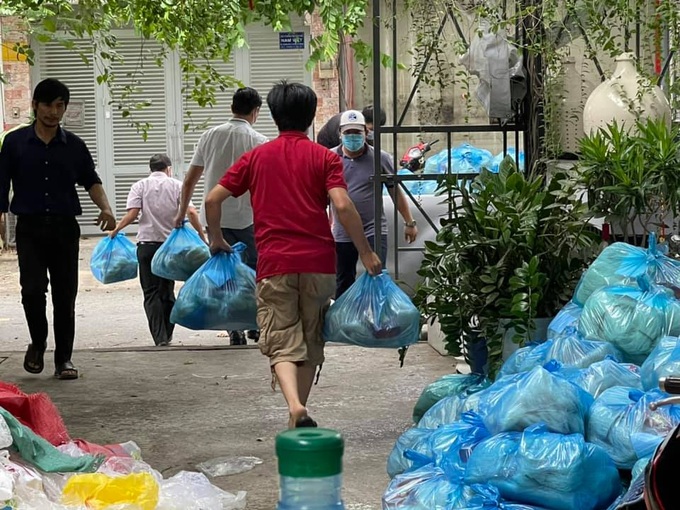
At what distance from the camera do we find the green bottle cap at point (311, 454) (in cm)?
168

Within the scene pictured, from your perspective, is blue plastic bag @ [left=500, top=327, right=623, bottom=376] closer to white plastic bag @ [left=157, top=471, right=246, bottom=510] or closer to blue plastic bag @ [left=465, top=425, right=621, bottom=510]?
blue plastic bag @ [left=465, top=425, right=621, bottom=510]

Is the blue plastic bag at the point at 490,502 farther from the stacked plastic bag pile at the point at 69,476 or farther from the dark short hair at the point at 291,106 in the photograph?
the dark short hair at the point at 291,106

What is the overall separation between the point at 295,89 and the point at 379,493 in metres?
1.98

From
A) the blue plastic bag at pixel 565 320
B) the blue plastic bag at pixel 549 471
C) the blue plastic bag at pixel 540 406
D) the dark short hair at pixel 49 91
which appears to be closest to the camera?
the blue plastic bag at pixel 549 471

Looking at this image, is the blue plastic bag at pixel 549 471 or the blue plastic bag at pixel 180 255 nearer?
the blue plastic bag at pixel 549 471

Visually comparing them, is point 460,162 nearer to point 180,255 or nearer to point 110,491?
point 180,255

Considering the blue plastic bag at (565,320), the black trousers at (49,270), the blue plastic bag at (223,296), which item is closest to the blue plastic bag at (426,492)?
the blue plastic bag at (565,320)

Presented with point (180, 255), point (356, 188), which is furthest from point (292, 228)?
point (180, 255)

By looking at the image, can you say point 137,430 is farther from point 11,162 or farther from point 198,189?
point 198,189

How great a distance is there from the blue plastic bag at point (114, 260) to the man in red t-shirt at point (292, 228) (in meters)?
4.47

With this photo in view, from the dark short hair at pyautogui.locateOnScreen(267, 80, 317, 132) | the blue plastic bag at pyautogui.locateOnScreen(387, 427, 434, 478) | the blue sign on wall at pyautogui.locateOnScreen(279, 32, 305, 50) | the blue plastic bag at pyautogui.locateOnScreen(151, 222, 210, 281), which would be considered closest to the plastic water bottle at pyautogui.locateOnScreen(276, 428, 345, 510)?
the blue plastic bag at pyautogui.locateOnScreen(387, 427, 434, 478)

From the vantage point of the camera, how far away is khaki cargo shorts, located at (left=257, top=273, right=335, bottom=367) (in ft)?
18.4

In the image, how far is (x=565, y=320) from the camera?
5137mm

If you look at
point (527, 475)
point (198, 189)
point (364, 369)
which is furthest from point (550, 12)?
point (198, 189)
